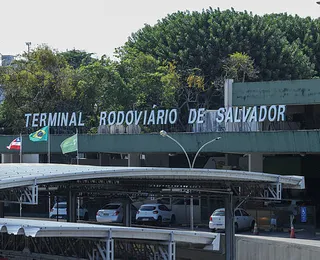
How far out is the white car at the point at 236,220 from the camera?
47250 millimetres

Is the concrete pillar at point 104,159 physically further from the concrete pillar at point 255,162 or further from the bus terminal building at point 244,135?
the concrete pillar at point 255,162

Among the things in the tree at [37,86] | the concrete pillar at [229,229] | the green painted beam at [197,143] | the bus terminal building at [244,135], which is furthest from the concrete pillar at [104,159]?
the concrete pillar at [229,229]

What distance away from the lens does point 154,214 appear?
53156 millimetres

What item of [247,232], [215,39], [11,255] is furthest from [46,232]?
[215,39]

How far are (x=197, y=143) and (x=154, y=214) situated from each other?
20.0 feet

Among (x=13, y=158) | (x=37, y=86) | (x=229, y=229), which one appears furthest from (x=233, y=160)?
(x=229, y=229)

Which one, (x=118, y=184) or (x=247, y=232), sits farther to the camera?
(x=247, y=232)

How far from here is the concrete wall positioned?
34.4 meters

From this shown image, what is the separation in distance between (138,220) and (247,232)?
8431mm

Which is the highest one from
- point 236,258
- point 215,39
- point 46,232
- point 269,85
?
point 215,39

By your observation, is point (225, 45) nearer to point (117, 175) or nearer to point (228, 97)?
point (228, 97)

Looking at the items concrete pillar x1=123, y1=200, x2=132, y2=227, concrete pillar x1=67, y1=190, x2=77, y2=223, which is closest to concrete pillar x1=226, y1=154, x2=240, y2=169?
concrete pillar x1=123, y1=200, x2=132, y2=227

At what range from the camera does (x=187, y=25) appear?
8800 centimetres

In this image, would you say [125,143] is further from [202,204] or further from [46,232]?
[46,232]
